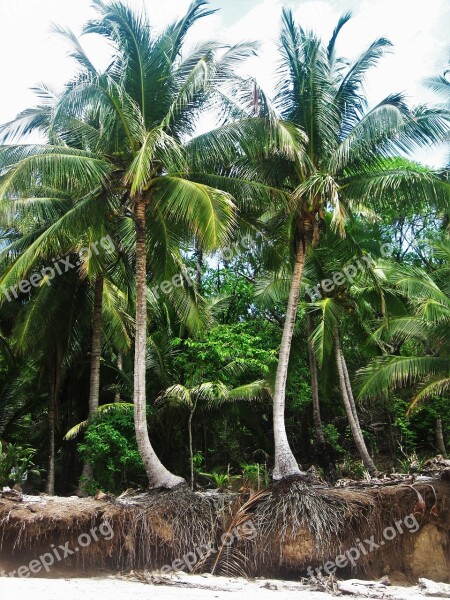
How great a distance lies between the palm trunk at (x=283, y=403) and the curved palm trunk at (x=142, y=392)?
6.02 ft

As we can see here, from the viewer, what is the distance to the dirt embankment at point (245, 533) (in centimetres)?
1001

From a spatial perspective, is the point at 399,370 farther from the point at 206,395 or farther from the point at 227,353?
the point at 206,395

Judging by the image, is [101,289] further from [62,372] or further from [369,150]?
[369,150]

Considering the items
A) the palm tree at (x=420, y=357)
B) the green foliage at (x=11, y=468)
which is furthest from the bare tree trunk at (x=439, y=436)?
the green foliage at (x=11, y=468)

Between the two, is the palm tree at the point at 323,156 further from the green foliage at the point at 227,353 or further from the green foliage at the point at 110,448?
the green foliage at the point at 110,448

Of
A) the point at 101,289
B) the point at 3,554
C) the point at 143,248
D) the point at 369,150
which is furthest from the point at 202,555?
the point at 369,150

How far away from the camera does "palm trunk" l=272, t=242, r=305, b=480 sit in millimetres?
11065

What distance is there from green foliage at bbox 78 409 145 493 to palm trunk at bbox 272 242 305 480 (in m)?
3.43

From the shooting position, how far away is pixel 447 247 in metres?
14.2

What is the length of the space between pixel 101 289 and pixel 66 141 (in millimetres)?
3481

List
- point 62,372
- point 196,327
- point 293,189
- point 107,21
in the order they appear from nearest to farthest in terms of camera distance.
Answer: point 107,21, point 293,189, point 196,327, point 62,372

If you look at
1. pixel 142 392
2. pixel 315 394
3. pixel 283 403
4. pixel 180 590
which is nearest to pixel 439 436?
pixel 315 394

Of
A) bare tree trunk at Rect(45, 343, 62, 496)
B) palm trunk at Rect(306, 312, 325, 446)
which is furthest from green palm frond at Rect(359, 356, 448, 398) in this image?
bare tree trunk at Rect(45, 343, 62, 496)

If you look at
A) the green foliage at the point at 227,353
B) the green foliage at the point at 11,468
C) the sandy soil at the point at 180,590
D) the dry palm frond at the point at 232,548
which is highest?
the green foliage at the point at 227,353
